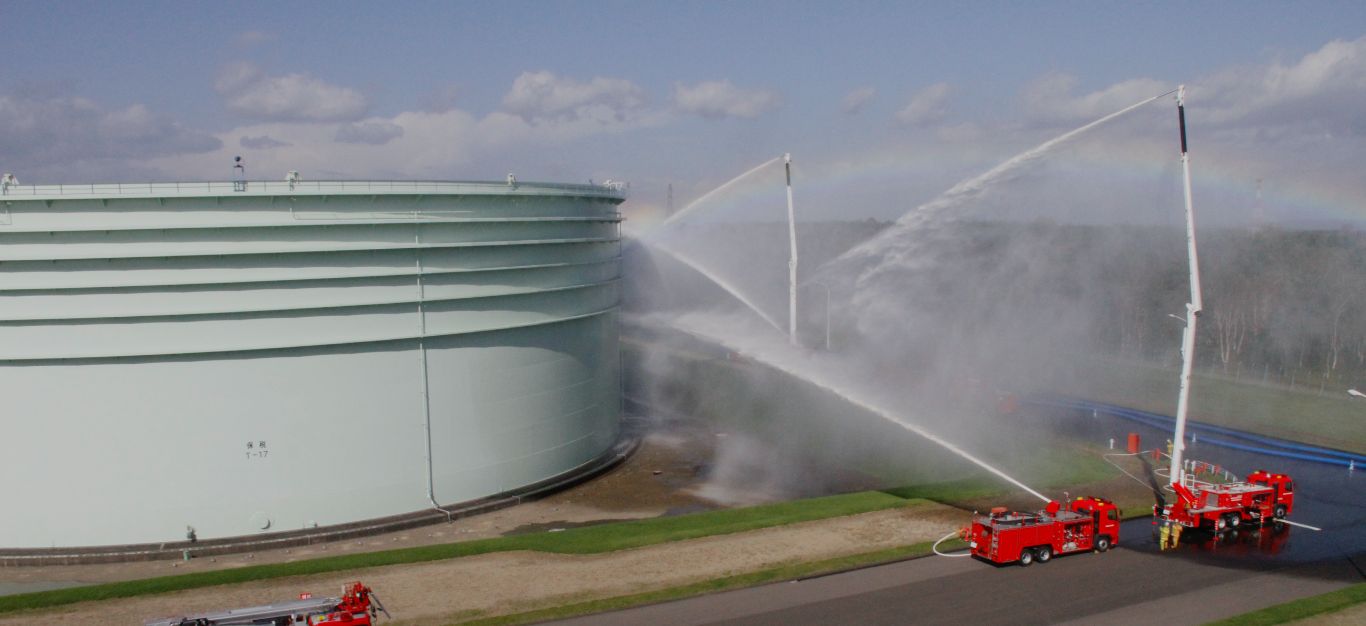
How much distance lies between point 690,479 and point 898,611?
15.6m

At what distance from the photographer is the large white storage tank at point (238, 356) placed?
91.3 ft

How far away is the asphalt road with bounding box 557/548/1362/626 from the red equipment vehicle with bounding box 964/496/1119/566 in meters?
0.38

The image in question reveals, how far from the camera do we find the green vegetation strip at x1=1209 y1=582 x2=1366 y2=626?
20.9 m

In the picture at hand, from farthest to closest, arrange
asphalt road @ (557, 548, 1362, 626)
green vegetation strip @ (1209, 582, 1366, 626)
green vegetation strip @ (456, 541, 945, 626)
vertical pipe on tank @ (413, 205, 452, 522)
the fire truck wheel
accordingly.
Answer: vertical pipe on tank @ (413, 205, 452, 522) → the fire truck wheel → green vegetation strip @ (456, 541, 945, 626) → asphalt road @ (557, 548, 1362, 626) → green vegetation strip @ (1209, 582, 1366, 626)

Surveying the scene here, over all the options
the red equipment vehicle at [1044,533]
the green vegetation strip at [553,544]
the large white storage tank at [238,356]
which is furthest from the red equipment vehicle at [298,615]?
the red equipment vehicle at [1044,533]

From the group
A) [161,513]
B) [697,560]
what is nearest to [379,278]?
[161,513]

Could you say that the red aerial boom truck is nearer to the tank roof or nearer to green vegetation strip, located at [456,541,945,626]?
green vegetation strip, located at [456,541,945,626]

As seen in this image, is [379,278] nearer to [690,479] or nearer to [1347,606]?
[690,479]

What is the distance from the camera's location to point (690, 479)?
1446 inches

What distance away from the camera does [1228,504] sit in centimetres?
2884

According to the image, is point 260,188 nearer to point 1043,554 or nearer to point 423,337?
point 423,337

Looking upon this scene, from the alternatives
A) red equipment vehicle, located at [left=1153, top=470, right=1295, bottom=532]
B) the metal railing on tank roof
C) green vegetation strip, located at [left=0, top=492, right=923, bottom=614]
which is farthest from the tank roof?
red equipment vehicle, located at [left=1153, top=470, right=1295, bottom=532]

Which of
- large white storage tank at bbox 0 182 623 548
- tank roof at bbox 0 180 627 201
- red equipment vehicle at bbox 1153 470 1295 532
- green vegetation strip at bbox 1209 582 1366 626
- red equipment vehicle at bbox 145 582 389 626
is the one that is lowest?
green vegetation strip at bbox 1209 582 1366 626

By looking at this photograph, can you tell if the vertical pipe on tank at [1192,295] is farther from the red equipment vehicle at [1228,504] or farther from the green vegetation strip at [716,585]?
the green vegetation strip at [716,585]
